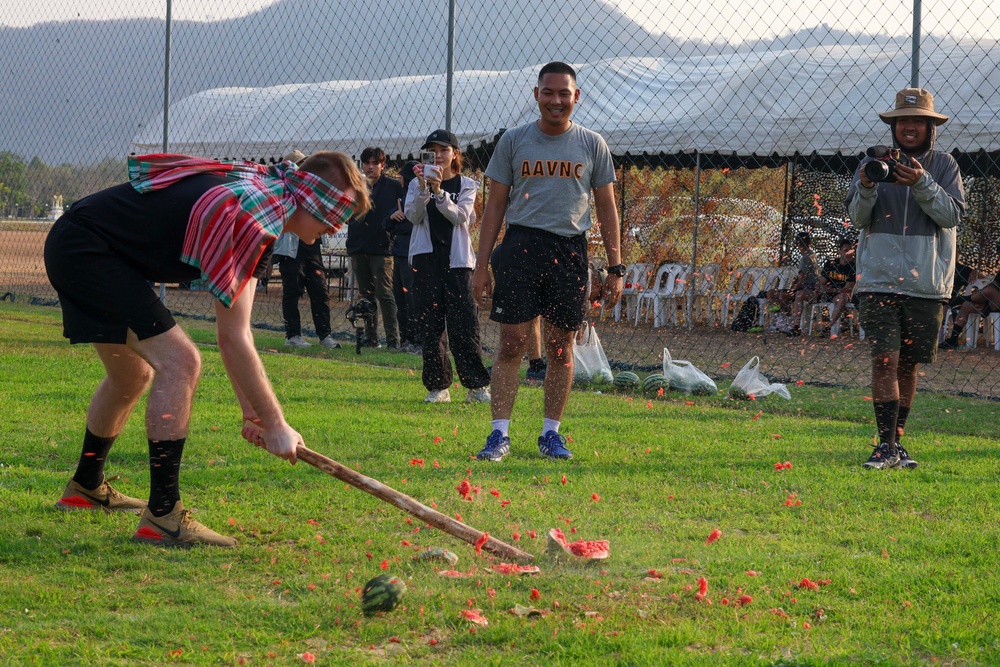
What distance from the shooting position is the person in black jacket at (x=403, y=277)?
9.94 meters

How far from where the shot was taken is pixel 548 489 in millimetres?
4930

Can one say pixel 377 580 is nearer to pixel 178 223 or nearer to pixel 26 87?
pixel 178 223

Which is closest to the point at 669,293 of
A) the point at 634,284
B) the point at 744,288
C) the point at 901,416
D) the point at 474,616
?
the point at 634,284

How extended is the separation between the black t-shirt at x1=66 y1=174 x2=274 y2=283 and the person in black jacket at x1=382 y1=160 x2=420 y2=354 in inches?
223

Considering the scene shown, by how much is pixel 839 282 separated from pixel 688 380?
18.5ft

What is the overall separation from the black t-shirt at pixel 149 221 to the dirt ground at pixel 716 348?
5.15m

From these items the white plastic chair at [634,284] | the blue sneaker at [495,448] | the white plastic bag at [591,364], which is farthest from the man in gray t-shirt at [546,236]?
the white plastic chair at [634,284]

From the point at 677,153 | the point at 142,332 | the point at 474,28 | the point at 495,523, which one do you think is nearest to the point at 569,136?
the point at 495,523

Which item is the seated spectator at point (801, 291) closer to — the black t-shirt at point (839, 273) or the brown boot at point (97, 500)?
the black t-shirt at point (839, 273)

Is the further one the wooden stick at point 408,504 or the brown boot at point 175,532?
the brown boot at point 175,532

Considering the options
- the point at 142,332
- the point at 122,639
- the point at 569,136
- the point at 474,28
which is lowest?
the point at 122,639

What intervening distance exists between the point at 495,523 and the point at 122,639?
1641 millimetres

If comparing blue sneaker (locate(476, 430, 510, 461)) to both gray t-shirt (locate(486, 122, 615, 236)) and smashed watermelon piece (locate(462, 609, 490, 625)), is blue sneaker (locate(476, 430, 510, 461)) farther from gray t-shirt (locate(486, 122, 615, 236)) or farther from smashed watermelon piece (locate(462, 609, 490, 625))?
smashed watermelon piece (locate(462, 609, 490, 625))

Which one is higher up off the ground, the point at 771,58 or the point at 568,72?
the point at 771,58
